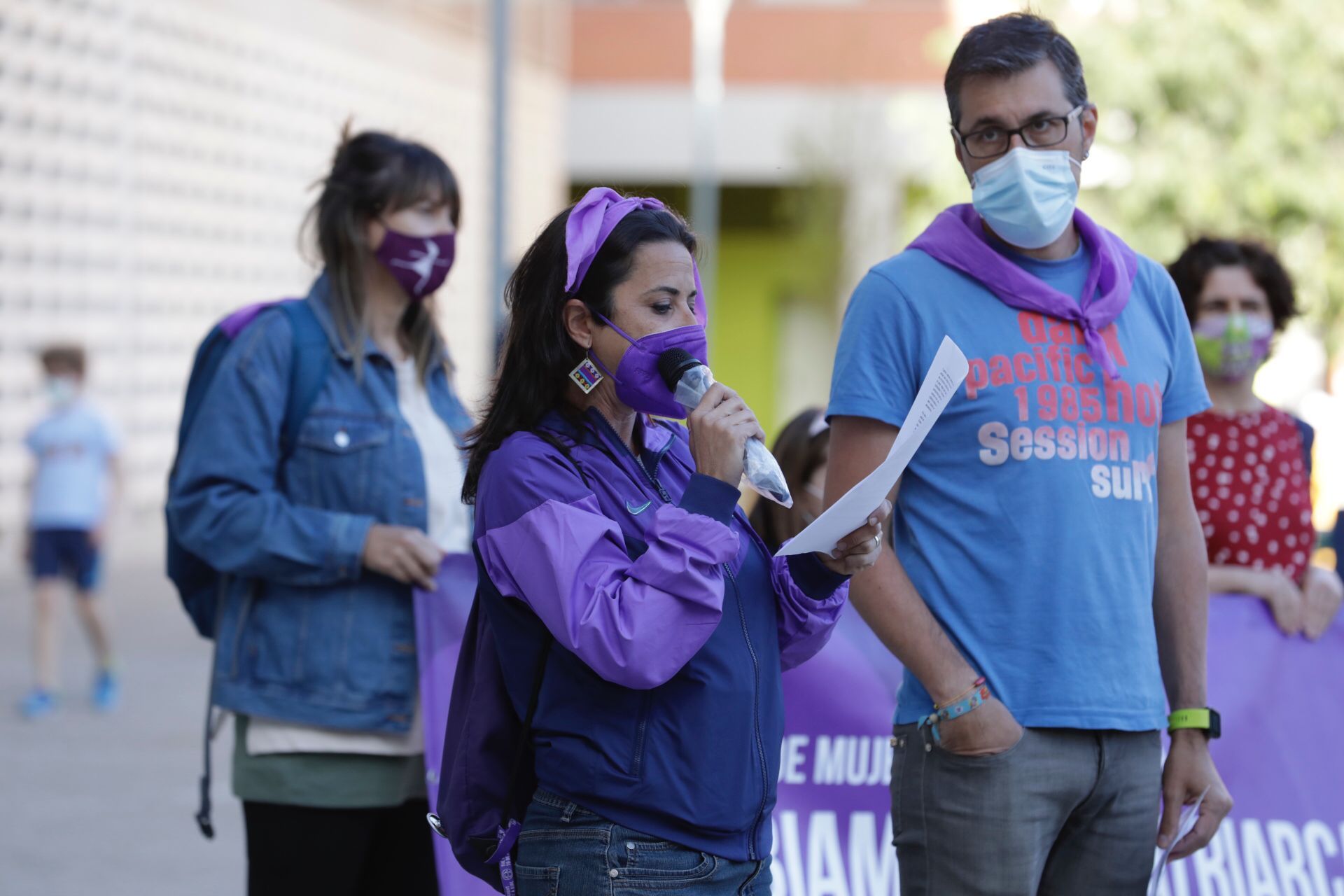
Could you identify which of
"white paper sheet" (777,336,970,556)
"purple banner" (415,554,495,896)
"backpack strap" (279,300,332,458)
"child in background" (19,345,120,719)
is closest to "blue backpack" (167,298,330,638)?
"backpack strap" (279,300,332,458)

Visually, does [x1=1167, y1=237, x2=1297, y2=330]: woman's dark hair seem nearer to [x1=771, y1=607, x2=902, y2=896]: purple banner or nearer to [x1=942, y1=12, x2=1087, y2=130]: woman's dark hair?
[x1=771, y1=607, x2=902, y2=896]: purple banner

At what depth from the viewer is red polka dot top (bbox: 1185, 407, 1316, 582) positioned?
401 centimetres

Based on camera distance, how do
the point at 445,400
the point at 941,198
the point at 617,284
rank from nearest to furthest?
1. the point at 617,284
2. the point at 445,400
3. the point at 941,198

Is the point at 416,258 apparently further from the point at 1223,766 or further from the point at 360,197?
the point at 1223,766

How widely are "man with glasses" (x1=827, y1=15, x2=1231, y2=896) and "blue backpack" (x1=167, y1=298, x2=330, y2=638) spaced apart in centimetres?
128

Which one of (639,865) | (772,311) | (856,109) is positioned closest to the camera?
(639,865)

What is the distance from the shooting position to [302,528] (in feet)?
11.3

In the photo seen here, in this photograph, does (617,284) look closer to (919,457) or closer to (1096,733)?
(919,457)

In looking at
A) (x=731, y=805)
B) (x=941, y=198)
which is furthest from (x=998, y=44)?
(x=941, y=198)

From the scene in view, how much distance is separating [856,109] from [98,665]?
67.8 ft

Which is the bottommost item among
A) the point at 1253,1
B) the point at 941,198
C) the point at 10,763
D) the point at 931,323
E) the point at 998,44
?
the point at 10,763

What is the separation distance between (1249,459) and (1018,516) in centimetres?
Result: 144

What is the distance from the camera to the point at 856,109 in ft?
90.3

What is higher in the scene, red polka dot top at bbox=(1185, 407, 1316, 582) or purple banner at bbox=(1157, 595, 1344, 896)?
red polka dot top at bbox=(1185, 407, 1316, 582)
